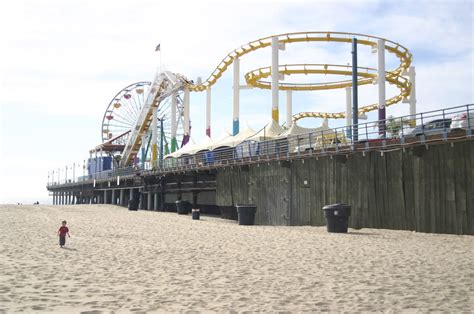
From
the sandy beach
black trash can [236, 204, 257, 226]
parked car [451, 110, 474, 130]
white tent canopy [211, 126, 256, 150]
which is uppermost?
white tent canopy [211, 126, 256, 150]

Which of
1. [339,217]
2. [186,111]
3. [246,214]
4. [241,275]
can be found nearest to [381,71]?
[246,214]

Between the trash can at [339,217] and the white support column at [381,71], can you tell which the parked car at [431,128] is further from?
the white support column at [381,71]

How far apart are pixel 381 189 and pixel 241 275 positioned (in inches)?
398

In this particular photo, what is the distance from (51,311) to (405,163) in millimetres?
13644

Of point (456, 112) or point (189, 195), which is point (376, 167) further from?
point (189, 195)

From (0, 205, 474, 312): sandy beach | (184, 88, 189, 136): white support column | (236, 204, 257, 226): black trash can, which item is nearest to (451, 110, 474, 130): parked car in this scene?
(0, 205, 474, 312): sandy beach

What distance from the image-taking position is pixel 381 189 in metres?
17.4

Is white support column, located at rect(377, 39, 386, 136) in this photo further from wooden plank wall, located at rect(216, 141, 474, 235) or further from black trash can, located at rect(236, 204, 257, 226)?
black trash can, located at rect(236, 204, 257, 226)

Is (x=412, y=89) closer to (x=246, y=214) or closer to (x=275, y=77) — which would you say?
(x=275, y=77)

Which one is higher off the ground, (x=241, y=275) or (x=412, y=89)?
(x=412, y=89)

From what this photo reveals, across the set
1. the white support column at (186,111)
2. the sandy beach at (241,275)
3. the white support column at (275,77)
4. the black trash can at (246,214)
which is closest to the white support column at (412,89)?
the white support column at (275,77)

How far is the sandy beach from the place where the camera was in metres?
6.69

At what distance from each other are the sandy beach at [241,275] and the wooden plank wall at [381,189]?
126 cm

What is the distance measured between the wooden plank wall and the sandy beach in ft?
4.13
